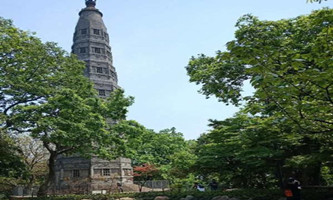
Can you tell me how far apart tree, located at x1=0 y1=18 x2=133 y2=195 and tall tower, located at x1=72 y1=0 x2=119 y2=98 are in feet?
50.8

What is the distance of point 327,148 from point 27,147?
30.8 m

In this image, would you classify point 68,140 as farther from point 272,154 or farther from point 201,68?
point 272,154

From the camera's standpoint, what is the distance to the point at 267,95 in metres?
5.65

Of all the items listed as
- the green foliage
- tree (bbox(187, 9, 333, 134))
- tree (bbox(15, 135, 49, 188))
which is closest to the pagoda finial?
tree (bbox(15, 135, 49, 188))

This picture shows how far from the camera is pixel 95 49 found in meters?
42.2

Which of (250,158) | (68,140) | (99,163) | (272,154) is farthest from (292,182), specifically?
(99,163)

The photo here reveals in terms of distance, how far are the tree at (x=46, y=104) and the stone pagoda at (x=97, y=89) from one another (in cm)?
1064

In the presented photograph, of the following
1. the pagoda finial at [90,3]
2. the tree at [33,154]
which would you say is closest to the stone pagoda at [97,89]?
the pagoda finial at [90,3]

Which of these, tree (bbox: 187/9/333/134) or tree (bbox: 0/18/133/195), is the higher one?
tree (bbox: 0/18/133/195)

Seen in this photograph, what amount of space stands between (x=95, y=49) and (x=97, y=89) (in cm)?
631

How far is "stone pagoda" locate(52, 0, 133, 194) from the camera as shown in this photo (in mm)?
34281

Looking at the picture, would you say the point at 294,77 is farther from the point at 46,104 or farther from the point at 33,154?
the point at 33,154

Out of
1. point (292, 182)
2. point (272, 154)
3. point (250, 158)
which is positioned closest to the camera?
point (292, 182)

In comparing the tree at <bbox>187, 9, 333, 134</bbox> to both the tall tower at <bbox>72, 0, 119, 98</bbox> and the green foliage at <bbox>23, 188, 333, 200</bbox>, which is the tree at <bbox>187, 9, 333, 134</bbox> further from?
the tall tower at <bbox>72, 0, 119, 98</bbox>
